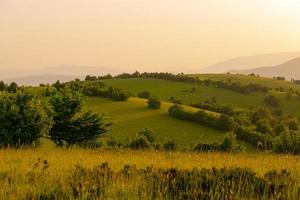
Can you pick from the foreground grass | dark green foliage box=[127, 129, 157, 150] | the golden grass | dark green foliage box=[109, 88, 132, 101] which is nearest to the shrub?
dark green foliage box=[127, 129, 157, 150]

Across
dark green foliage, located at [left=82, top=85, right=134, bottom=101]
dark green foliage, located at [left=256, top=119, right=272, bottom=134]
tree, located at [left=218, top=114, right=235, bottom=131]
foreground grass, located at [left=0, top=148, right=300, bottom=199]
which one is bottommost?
dark green foliage, located at [left=256, top=119, right=272, bottom=134]

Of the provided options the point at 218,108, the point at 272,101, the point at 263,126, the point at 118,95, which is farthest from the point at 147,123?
the point at 272,101

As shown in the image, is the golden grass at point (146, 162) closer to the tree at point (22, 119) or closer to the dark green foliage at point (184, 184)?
the dark green foliage at point (184, 184)

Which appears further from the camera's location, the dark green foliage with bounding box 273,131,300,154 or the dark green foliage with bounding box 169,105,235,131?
the dark green foliage with bounding box 169,105,235,131

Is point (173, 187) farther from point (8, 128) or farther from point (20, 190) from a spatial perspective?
point (8, 128)

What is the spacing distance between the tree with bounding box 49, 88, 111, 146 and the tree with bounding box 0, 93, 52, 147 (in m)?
3.58

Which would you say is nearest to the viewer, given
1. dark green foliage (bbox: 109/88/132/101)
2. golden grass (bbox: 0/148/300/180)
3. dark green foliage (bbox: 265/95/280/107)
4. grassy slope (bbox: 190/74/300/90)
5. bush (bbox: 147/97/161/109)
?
golden grass (bbox: 0/148/300/180)

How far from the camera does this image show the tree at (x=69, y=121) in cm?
3309

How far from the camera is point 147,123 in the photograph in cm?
9250

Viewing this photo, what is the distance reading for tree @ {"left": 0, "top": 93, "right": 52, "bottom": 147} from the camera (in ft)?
93.7

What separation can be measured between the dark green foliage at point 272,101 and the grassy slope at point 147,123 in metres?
45.6

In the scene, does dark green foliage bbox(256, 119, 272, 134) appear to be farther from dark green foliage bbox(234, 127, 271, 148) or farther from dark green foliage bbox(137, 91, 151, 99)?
dark green foliage bbox(137, 91, 151, 99)

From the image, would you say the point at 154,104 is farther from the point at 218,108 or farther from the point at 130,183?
the point at 130,183

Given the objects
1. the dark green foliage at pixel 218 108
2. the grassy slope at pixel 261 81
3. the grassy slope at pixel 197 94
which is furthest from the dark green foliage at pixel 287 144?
the grassy slope at pixel 261 81
